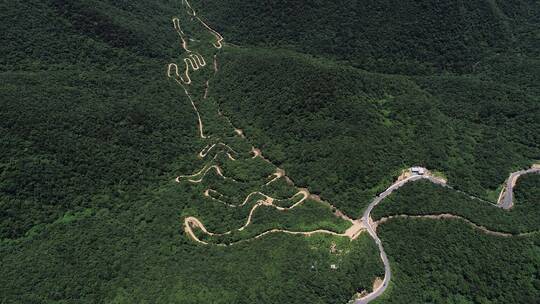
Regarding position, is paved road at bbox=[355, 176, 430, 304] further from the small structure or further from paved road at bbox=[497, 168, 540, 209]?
paved road at bbox=[497, 168, 540, 209]

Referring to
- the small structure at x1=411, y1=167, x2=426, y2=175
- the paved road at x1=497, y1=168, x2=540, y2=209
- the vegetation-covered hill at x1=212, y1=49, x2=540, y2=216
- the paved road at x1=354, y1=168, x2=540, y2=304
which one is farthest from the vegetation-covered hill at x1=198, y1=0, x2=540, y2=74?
the paved road at x1=354, y1=168, x2=540, y2=304

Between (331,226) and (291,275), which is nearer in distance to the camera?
(291,275)

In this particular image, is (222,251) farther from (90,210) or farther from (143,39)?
(143,39)

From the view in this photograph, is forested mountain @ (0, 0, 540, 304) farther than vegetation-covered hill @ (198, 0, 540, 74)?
No

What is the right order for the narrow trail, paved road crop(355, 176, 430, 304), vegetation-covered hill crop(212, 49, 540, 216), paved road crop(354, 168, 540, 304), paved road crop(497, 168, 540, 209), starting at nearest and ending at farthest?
paved road crop(355, 176, 430, 304), paved road crop(354, 168, 540, 304), the narrow trail, paved road crop(497, 168, 540, 209), vegetation-covered hill crop(212, 49, 540, 216)

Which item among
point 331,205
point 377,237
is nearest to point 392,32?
point 331,205

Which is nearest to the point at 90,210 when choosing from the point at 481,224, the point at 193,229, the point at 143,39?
the point at 193,229
